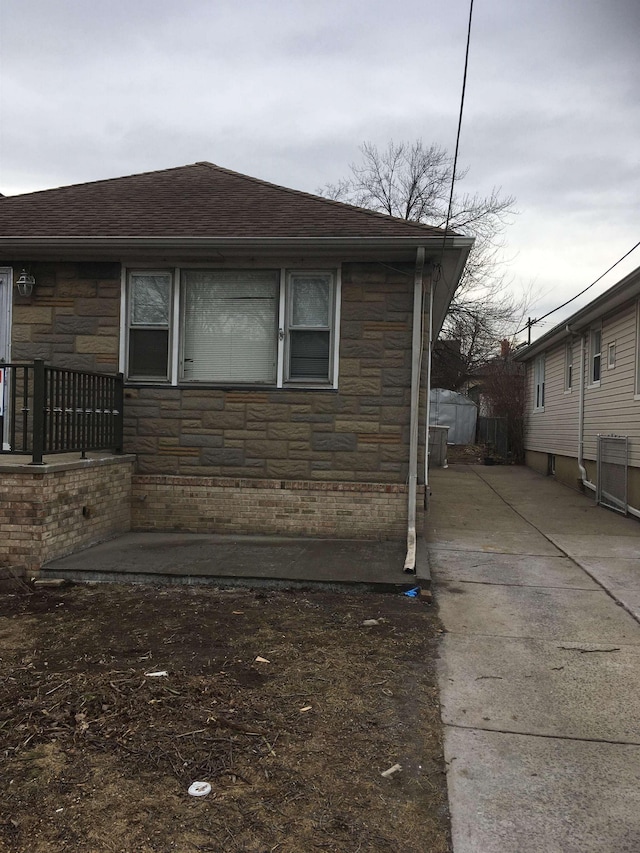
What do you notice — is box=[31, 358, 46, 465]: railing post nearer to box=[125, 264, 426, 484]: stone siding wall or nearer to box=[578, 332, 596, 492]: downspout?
box=[125, 264, 426, 484]: stone siding wall

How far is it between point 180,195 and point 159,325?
220 cm

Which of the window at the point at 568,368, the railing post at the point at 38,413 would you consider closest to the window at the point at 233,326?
the railing post at the point at 38,413

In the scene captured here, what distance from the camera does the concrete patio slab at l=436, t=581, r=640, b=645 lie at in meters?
4.72

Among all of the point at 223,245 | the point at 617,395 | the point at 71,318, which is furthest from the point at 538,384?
the point at 71,318

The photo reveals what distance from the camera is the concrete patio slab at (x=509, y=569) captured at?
6.15 metres

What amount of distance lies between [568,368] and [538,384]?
3.65 meters

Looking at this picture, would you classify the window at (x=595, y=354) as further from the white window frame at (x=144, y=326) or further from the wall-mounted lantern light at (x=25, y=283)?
the wall-mounted lantern light at (x=25, y=283)

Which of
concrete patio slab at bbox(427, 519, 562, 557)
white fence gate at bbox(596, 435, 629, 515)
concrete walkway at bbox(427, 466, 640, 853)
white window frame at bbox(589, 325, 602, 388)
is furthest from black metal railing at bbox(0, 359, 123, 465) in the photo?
white window frame at bbox(589, 325, 602, 388)

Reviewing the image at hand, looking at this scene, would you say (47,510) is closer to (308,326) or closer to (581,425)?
(308,326)

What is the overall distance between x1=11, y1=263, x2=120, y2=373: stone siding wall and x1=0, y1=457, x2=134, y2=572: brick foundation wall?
5.41 feet

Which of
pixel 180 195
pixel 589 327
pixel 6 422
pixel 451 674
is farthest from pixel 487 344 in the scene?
pixel 451 674

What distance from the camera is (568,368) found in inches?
612

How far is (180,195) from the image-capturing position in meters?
8.74

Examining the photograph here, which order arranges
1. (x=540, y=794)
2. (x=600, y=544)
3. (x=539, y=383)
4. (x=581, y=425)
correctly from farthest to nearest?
1. (x=539, y=383)
2. (x=581, y=425)
3. (x=600, y=544)
4. (x=540, y=794)
